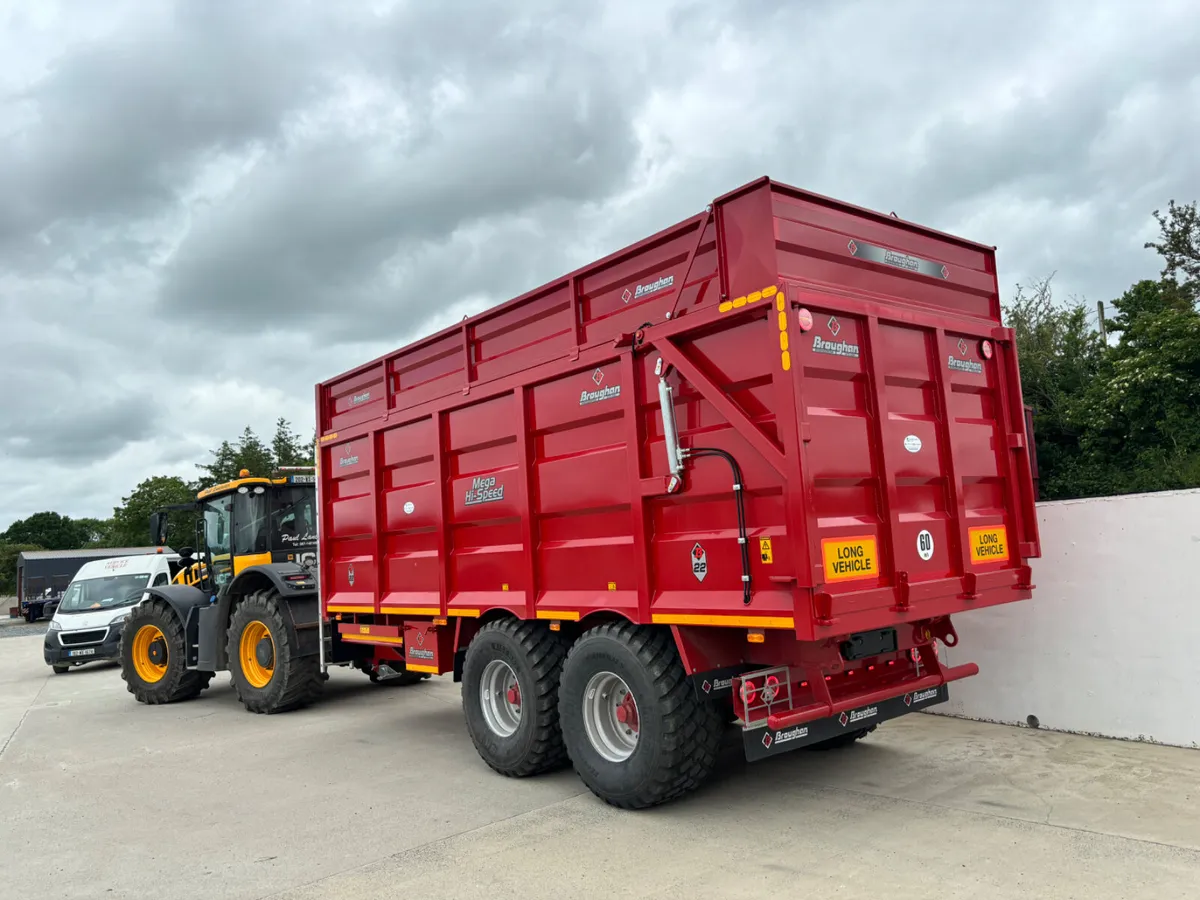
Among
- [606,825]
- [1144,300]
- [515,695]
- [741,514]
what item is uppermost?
[1144,300]

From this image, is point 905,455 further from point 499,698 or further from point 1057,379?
point 1057,379

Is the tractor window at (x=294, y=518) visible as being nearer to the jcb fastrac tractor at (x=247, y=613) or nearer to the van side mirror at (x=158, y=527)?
the jcb fastrac tractor at (x=247, y=613)

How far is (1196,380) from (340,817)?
1581cm

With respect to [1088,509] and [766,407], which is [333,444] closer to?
[766,407]

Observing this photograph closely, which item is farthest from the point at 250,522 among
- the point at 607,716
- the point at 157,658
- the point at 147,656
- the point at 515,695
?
the point at 607,716

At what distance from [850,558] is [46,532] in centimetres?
10136

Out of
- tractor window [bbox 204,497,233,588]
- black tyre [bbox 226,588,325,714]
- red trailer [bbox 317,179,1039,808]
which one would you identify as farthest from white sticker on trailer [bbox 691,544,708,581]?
tractor window [bbox 204,497,233,588]

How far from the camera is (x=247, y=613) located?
911 centimetres

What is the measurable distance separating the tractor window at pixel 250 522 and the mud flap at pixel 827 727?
6.98m

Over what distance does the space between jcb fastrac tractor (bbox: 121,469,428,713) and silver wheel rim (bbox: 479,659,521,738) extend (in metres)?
2.32

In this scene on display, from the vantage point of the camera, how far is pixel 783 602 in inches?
168

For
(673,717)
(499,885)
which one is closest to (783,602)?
(673,717)

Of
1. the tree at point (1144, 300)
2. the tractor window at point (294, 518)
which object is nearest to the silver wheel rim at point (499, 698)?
the tractor window at point (294, 518)

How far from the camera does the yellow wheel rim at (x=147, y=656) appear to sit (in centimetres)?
1060
